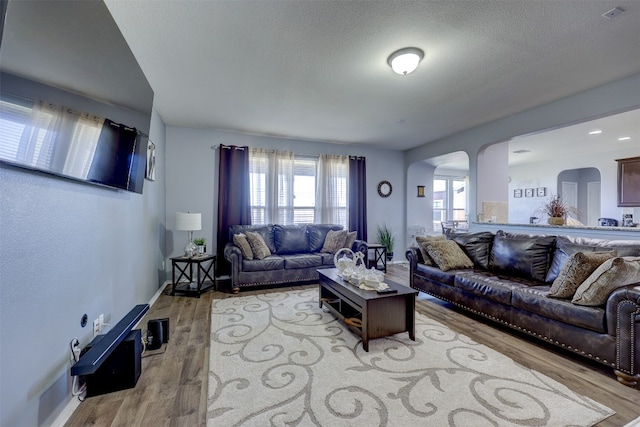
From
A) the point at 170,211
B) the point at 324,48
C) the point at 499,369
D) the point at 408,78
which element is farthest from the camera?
the point at 170,211

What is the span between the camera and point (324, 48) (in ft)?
7.66

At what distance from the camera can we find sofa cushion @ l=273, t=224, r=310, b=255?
187 inches

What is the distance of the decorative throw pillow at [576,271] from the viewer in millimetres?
2209

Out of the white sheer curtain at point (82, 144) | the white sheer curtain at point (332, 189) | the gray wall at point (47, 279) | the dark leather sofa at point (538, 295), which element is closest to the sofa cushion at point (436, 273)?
the dark leather sofa at point (538, 295)

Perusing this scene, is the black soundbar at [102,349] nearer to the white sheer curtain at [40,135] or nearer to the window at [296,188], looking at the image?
the white sheer curtain at [40,135]

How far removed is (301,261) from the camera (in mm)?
4340

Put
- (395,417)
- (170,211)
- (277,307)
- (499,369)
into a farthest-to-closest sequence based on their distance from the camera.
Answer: (170,211) < (277,307) < (499,369) < (395,417)

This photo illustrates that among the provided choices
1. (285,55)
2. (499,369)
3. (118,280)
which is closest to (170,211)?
(118,280)

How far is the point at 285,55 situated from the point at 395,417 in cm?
279

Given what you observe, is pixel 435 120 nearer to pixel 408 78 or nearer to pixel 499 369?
pixel 408 78

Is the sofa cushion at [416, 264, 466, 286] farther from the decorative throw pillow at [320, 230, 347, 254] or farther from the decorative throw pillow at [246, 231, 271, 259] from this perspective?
the decorative throw pillow at [246, 231, 271, 259]

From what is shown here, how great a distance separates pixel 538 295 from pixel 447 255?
3.66 feet

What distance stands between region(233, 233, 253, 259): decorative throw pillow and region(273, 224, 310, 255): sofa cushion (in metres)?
0.63

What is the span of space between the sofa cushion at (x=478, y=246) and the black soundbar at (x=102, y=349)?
143 inches
